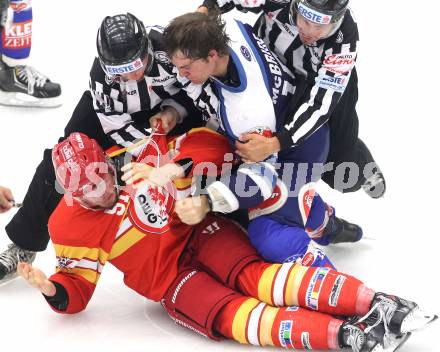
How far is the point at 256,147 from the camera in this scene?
9.35 ft

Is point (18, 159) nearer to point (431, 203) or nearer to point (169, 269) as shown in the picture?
point (169, 269)

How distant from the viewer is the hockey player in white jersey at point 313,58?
2.87 metres

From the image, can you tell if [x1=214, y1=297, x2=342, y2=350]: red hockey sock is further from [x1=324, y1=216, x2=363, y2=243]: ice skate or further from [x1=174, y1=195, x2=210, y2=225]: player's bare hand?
[x1=324, y1=216, x2=363, y2=243]: ice skate

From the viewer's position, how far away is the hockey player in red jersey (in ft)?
8.68

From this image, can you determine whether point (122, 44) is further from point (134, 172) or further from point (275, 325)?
point (275, 325)

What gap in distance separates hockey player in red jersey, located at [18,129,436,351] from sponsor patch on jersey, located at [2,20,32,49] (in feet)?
5.54

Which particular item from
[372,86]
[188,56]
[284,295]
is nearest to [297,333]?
[284,295]

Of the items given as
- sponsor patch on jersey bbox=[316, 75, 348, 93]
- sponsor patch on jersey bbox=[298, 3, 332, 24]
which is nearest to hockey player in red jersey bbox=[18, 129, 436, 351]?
sponsor patch on jersey bbox=[316, 75, 348, 93]

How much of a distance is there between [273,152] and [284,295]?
0.45 m

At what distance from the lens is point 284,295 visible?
2742 mm

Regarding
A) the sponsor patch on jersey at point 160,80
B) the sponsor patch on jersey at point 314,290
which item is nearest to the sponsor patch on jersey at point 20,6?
the sponsor patch on jersey at point 160,80

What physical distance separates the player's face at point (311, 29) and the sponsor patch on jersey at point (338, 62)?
8 centimetres

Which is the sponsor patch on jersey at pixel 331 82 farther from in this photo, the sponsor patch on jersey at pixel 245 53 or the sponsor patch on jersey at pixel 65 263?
the sponsor patch on jersey at pixel 65 263

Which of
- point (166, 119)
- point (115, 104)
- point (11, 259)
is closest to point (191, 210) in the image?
point (166, 119)
